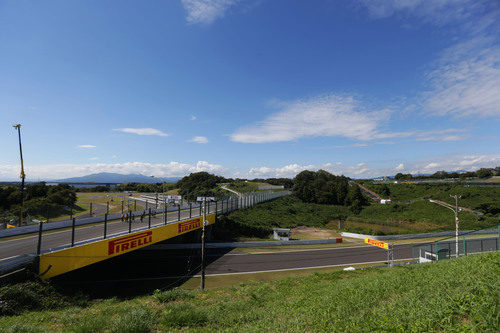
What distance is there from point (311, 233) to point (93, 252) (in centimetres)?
4615

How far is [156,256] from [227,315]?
25.1 metres

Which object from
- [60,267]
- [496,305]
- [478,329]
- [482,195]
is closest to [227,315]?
[478,329]

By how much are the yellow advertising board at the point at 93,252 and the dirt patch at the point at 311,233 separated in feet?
112

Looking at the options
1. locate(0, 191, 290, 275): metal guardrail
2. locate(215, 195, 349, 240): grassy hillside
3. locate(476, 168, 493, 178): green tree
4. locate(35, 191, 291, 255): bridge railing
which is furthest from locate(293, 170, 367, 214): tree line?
locate(476, 168, 493, 178): green tree

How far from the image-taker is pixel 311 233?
52500 millimetres

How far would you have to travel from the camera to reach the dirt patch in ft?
159

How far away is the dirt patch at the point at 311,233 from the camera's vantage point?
159 feet

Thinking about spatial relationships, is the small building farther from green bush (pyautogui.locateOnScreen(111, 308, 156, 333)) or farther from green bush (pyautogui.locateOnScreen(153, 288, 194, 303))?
green bush (pyautogui.locateOnScreen(111, 308, 156, 333))

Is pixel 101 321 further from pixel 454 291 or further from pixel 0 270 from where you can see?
pixel 454 291

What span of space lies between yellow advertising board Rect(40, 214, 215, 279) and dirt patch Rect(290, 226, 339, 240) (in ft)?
112

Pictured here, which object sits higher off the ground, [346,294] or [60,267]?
[346,294]

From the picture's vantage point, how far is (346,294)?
8.45 meters

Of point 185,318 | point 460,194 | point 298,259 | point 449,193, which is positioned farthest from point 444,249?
point 449,193

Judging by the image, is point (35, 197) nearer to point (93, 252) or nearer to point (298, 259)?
point (93, 252)
